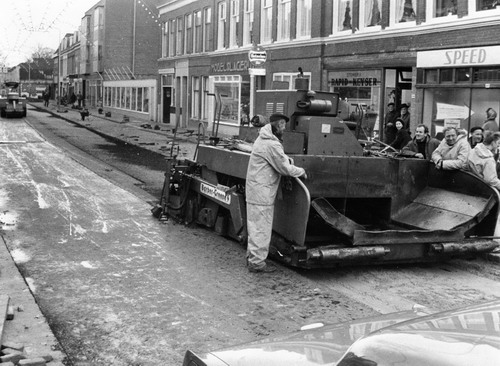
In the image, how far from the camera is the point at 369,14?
2103 centimetres

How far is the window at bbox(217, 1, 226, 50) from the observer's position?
3236 centimetres

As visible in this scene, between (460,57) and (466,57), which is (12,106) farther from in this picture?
(466,57)

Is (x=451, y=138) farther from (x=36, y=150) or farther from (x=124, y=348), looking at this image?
(x=36, y=150)

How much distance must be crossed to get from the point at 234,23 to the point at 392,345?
99.6 feet

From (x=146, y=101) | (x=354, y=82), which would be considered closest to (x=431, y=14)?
(x=354, y=82)

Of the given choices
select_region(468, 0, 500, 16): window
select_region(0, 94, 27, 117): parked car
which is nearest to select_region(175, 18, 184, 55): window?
select_region(0, 94, 27, 117): parked car

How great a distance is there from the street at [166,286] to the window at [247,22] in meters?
19.2

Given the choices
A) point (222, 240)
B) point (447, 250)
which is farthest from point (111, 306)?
point (447, 250)

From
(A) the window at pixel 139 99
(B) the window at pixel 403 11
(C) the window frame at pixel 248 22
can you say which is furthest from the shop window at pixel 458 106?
(A) the window at pixel 139 99

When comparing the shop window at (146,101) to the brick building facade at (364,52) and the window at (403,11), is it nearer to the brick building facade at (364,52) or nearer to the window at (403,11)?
the brick building facade at (364,52)

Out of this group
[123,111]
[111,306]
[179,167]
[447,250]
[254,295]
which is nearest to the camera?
[111,306]

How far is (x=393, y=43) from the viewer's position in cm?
1986

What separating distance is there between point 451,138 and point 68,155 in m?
14.0

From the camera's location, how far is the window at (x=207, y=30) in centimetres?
3440
